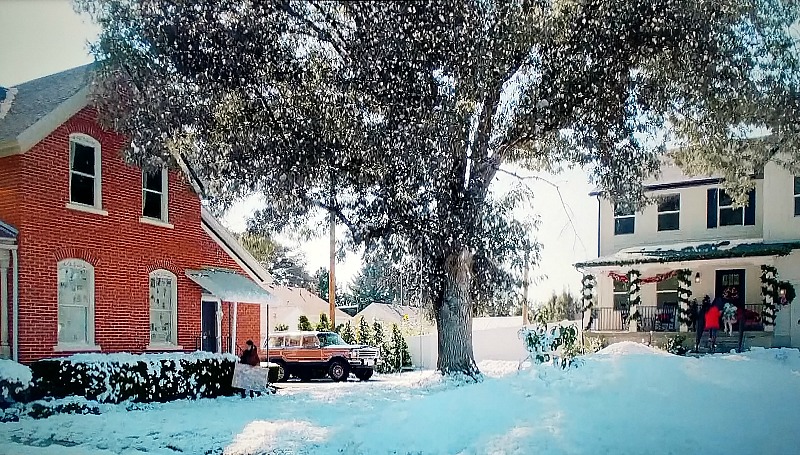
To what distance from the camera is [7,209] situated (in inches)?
217

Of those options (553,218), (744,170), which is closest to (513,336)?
(553,218)

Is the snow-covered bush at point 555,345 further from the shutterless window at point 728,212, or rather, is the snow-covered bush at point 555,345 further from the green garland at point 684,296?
the shutterless window at point 728,212

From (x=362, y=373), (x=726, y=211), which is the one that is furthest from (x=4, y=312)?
(x=362, y=373)

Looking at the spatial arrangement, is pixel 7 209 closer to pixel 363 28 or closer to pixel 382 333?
pixel 363 28

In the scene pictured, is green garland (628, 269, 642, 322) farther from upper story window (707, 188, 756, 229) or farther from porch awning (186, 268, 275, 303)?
porch awning (186, 268, 275, 303)

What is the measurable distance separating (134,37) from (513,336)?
3324mm

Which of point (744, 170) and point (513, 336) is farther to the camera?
point (513, 336)

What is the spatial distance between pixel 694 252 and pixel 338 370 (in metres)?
7.41

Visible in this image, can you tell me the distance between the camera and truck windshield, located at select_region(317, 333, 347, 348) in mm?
11141

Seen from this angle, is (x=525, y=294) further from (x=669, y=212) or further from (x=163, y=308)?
(x=163, y=308)

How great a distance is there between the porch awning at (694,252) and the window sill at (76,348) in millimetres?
4145

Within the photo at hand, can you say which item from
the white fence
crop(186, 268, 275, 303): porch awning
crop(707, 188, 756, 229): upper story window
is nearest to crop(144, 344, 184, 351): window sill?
crop(186, 268, 275, 303): porch awning

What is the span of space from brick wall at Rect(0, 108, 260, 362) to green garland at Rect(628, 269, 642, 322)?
356cm

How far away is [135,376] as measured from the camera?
6516 millimetres
